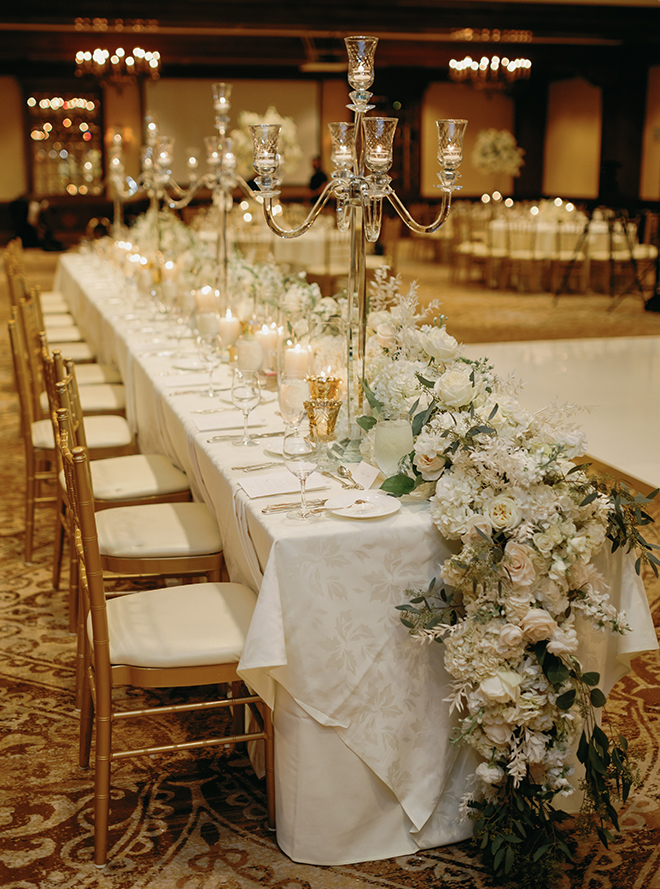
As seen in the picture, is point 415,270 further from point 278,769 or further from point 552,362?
point 278,769

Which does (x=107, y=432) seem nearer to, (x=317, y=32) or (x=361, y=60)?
(x=361, y=60)

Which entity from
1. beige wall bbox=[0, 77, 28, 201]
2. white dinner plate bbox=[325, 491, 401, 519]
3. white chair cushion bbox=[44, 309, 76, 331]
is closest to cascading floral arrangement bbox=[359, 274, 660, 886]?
white dinner plate bbox=[325, 491, 401, 519]

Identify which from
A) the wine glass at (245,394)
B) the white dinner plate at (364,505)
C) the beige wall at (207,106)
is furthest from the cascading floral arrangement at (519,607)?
the beige wall at (207,106)

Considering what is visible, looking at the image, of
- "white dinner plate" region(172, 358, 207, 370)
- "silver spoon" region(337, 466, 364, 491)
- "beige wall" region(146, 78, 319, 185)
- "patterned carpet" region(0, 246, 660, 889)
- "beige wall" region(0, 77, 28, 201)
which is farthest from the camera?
"beige wall" region(146, 78, 319, 185)

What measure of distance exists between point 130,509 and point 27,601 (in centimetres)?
91

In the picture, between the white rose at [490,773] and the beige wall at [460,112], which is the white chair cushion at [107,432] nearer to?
the white rose at [490,773]

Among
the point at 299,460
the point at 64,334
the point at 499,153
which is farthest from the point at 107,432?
the point at 499,153

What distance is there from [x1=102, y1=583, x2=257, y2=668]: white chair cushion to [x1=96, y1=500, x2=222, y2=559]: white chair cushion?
0.30 metres

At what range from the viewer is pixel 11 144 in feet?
61.5

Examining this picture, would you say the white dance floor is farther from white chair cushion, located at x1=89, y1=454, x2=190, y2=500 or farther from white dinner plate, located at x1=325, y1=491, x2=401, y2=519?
white dinner plate, located at x1=325, y1=491, x2=401, y2=519

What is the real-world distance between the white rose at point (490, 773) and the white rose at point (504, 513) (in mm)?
518

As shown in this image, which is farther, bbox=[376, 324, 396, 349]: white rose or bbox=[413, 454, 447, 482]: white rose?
bbox=[376, 324, 396, 349]: white rose

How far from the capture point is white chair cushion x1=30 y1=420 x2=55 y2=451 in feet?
12.6

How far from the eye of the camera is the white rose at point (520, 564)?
6.45ft
